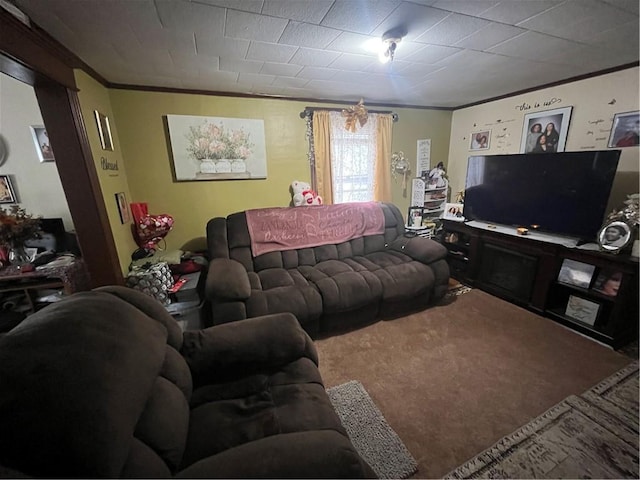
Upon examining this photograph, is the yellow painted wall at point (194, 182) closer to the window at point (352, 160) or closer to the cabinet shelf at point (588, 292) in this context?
the window at point (352, 160)

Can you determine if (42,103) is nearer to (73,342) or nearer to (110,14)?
(110,14)

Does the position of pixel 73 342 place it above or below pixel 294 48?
below

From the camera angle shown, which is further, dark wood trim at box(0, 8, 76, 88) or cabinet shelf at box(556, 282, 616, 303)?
cabinet shelf at box(556, 282, 616, 303)

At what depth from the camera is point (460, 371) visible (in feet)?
5.87

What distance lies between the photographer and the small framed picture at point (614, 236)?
1.91m

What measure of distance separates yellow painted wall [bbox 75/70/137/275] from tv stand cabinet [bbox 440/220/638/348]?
332cm

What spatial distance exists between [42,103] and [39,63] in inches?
13.4

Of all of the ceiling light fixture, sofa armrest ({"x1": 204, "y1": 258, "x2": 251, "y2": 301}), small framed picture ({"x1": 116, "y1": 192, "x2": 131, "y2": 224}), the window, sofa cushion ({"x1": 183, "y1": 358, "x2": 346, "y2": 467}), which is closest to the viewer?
sofa cushion ({"x1": 183, "y1": 358, "x2": 346, "y2": 467})

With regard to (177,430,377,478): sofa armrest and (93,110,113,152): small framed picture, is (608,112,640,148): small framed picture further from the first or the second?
(93,110,113,152): small framed picture

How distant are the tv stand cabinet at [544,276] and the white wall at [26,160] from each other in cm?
407

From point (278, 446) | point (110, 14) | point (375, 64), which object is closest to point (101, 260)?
point (110, 14)

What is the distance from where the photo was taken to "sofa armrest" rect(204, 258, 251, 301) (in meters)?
1.83

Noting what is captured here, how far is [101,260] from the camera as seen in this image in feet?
6.32

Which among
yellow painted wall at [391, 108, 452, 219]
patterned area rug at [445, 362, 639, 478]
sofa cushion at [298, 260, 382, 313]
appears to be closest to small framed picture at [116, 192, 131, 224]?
sofa cushion at [298, 260, 382, 313]
